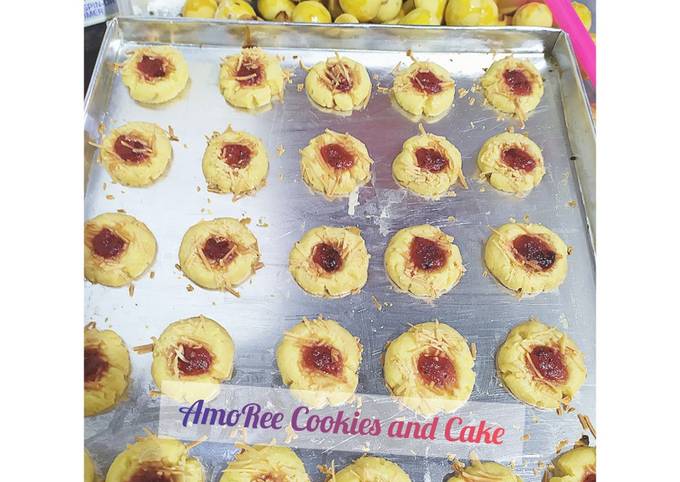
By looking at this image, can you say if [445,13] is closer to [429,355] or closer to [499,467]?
[429,355]

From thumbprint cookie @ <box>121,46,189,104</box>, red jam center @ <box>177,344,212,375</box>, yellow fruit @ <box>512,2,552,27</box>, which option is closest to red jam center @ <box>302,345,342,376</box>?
red jam center @ <box>177,344,212,375</box>

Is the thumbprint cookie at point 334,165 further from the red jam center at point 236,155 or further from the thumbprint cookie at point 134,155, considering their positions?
the thumbprint cookie at point 134,155

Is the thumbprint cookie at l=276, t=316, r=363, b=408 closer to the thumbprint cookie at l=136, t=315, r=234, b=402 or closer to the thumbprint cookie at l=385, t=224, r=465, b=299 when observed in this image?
the thumbprint cookie at l=136, t=315, r=234, b=402

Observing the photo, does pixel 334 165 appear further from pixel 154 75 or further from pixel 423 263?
pixel 154 75

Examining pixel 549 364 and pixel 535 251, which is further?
pixel 535 251

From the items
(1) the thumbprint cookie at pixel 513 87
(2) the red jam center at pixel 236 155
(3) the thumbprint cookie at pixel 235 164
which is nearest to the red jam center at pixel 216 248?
(3) the thumbprint cookie at pixel 235 164

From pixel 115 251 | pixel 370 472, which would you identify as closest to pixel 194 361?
pixel 115 251
